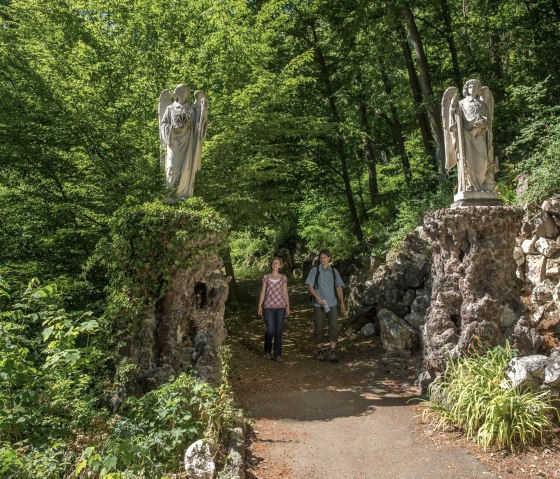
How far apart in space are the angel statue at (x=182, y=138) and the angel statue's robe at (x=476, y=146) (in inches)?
137

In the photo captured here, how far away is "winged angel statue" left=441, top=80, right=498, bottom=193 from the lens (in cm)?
638

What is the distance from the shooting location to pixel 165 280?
578 centimetres

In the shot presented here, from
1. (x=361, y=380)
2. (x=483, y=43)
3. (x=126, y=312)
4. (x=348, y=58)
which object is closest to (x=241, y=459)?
(x=126, y=312)

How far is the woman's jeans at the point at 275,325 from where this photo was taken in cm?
814

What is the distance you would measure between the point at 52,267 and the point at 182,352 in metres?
3.04

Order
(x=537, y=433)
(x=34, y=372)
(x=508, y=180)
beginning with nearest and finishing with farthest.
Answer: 1. (x=34, y=372)
2. (x=537, y=433)
3. (x=508, y=180)

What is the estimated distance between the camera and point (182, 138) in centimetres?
655

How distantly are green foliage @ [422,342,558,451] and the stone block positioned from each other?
3.15 metres

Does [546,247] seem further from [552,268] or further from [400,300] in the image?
[400,300]

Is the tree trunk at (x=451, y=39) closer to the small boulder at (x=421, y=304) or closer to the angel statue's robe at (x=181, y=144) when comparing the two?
the small boulder at (x=421, y=304)

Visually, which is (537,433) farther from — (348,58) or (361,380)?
(348,58)

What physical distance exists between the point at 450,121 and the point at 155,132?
4.73 metres

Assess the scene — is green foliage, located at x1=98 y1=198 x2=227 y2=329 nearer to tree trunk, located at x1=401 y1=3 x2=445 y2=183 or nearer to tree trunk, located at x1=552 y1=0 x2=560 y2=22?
tree trunk, located at x1=401 y1=3 x2=445 y2=183

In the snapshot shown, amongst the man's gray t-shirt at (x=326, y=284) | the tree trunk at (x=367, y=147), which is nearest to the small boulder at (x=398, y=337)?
the man's gray t-shirt at (x=326, y=284)
